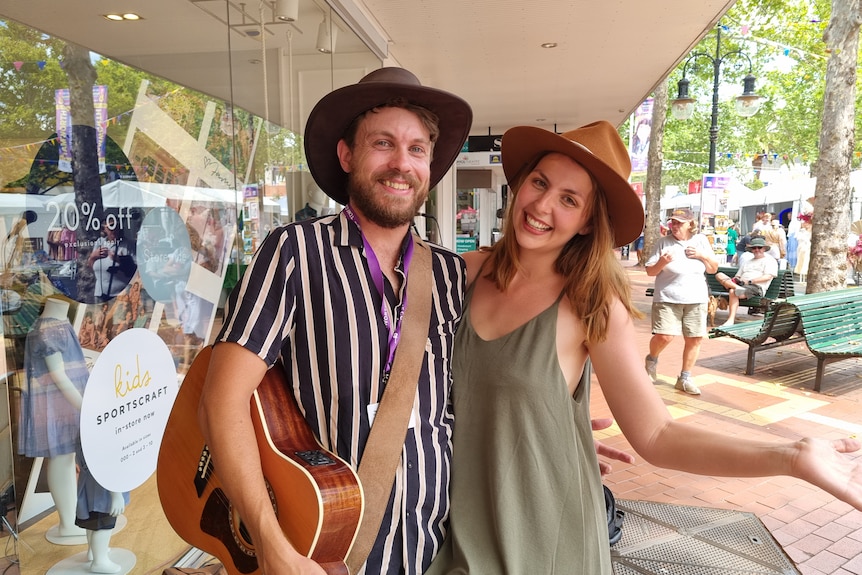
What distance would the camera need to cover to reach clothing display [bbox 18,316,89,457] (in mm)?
2340

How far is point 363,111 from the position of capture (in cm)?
178

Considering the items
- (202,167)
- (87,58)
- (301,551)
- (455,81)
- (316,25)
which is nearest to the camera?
(301,551)

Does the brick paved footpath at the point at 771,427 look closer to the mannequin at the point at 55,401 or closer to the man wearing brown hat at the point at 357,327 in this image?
the man wearing brown hat at the point at 357,327

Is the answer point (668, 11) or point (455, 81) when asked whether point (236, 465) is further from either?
point (455, 81)

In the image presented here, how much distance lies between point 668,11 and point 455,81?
301 centimetres

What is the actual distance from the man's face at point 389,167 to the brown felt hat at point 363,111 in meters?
0.05

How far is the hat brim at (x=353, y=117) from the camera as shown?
171 cm

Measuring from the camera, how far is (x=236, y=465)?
1.31 m

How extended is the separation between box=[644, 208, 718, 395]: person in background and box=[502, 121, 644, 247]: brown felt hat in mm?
5066

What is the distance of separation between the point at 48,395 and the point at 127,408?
1.31 ft

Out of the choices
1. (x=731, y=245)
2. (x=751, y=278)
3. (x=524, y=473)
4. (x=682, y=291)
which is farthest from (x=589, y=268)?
(x=731, y=245)

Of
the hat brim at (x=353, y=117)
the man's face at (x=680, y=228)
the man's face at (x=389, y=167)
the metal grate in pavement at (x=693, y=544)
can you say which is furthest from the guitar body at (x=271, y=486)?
the man's face at (x=680, y=228)

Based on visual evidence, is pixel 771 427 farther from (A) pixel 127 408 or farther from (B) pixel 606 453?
(A) pixel 127 408

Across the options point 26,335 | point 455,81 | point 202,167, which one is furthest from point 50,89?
point 455,81
